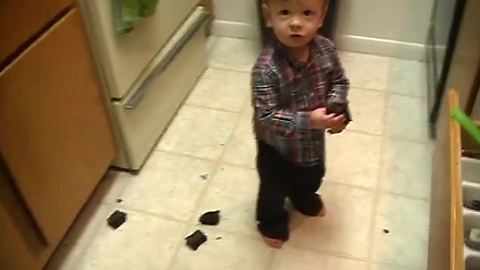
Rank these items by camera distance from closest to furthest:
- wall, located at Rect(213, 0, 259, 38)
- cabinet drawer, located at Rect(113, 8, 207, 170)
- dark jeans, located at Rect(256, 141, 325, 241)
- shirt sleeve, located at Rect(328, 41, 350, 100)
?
1. shirt sleeve, located at Rect(328, 41, 350, 100)
2. dark jeans, located at Rect(256, 141, 325, 241)
3. cabinet drawer, located at Rect(113, 8, 207, 170)
4. wall, located at Rect(213, 0, 259, 38)

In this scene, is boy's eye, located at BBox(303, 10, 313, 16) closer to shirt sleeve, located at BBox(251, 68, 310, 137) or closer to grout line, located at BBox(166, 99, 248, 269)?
shirt sleeve, located at BBox(251, 68, 310, 137)

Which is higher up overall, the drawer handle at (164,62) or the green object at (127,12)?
the green object at (127,12)

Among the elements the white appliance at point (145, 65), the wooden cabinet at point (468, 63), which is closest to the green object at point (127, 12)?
the white appliance at point (145, 65)

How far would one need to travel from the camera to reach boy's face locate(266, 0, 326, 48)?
0.94 m

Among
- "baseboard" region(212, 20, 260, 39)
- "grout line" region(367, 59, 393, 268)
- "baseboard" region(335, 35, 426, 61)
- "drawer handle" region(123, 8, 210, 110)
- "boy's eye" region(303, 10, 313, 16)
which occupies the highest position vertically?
"boy's eye" region(303, 10, 313, 16)

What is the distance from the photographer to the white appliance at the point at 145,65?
4.16ft

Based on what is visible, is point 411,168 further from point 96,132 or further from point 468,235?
point 96,132

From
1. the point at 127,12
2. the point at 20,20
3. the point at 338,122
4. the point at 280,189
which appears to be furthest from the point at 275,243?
the point at 20,20

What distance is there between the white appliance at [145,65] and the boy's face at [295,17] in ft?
1.48

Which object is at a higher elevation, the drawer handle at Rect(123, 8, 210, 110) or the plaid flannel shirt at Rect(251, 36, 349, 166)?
the plaid flannel shirt at Rect(251, 36, 349, 166)

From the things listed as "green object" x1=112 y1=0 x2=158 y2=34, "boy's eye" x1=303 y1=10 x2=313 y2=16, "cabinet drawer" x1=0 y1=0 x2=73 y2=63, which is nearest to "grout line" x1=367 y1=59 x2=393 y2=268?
"boy's eye" x1=303 y1=10 x2=313 y2=16

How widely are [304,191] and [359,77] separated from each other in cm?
68

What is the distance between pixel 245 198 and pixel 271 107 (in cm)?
49

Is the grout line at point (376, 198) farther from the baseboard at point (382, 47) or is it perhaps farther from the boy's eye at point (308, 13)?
the boy's eye at point (308, 13)
